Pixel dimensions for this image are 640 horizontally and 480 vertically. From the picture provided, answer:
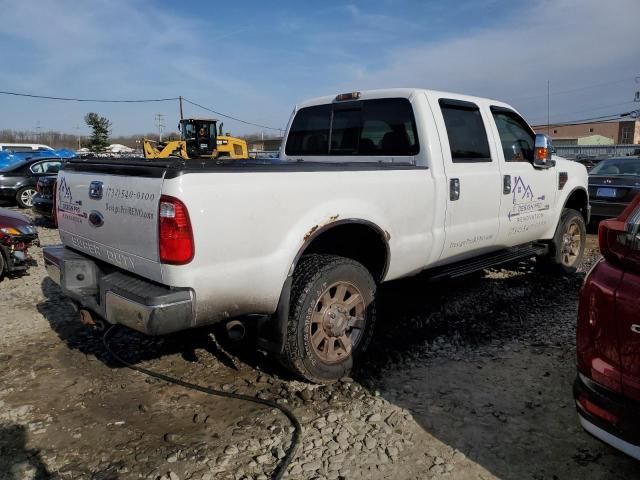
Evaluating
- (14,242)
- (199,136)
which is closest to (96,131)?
(199,136)

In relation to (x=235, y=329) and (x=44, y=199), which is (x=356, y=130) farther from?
(x=44, y=199)

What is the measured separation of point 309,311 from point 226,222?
88 cm

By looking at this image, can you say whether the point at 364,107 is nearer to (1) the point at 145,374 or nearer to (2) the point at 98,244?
(2) the point at 98,244

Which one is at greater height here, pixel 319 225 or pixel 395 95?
pixel 395 95

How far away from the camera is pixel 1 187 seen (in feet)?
43.1

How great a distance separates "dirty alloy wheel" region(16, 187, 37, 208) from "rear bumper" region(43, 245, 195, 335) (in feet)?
37.1

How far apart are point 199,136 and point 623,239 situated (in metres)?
22.4

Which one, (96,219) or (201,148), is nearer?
(96,219)

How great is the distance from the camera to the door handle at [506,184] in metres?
4.72

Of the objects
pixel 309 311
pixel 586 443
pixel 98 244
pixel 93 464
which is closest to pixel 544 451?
pixel 586 443

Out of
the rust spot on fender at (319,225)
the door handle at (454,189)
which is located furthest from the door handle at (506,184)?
the rust spot on fender at (319,225)

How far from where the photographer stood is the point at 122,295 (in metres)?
2.90

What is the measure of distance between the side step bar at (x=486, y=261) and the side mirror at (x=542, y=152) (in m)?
0.88

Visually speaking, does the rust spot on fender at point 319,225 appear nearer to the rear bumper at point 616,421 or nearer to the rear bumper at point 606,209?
the rear bumper at point 616,421
